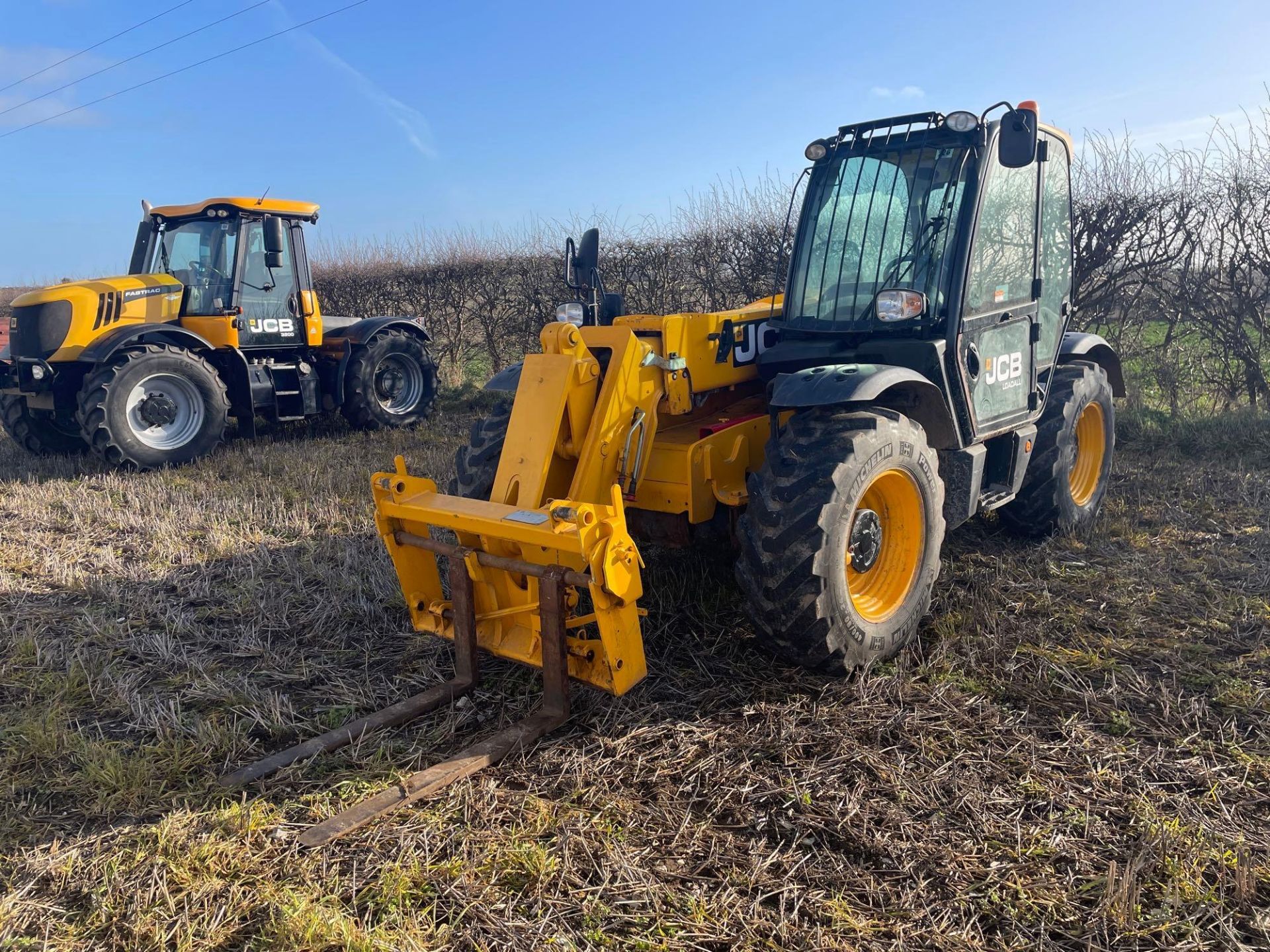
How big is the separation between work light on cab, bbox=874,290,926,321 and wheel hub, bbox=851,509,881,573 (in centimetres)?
90

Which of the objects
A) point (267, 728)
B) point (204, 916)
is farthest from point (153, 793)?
point (204, 916)

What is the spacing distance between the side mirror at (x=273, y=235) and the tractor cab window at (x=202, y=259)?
1.47 feet

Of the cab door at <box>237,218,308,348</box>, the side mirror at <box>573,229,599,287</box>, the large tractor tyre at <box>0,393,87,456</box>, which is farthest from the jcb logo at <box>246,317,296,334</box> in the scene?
the side mirror at <box>573,229,599,287</box>

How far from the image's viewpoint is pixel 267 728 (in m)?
3.42

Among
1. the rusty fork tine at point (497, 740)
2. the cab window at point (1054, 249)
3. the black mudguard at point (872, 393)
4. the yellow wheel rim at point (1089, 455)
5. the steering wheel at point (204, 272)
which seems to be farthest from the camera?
the steering wheel at point (204, 272)

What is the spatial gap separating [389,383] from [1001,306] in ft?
24.6

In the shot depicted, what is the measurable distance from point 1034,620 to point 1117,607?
0.48 meters

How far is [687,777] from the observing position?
3.02 m

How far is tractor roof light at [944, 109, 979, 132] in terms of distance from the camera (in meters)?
3.95

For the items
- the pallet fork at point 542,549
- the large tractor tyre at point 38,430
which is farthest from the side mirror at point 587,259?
the large tractor tyre at point 38,430

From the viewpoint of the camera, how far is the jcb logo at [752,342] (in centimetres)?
429

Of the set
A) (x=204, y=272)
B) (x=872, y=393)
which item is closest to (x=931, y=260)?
(x=872, y=393)

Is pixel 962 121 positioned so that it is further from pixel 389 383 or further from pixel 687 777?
pixel 389 383

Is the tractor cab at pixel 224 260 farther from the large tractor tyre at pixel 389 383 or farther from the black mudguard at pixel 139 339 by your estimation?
the large tractor tyre at pixel 389 383
